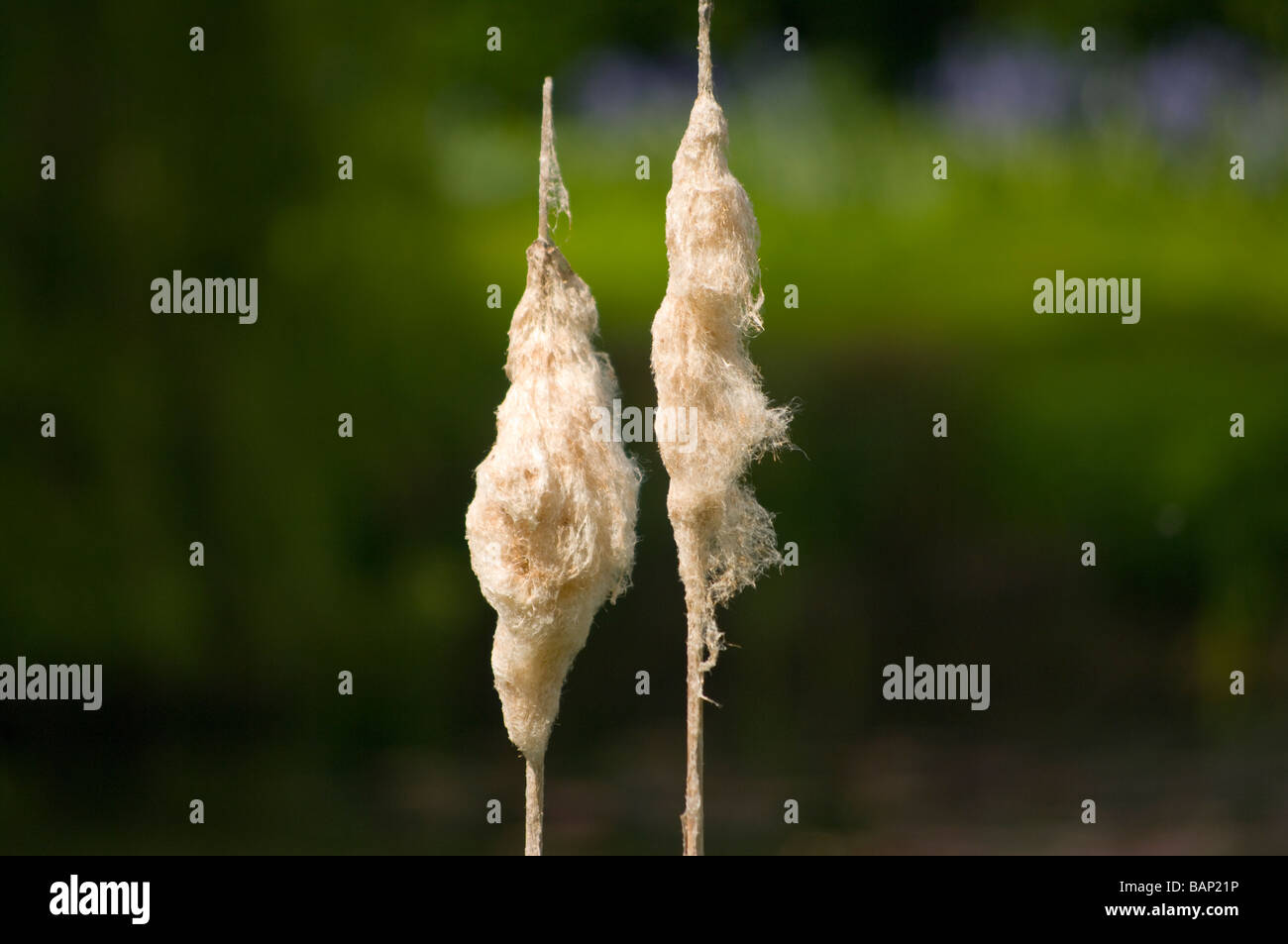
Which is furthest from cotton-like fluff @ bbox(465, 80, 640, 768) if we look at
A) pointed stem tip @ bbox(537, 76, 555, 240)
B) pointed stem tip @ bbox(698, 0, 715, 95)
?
pointed stem tip @ bbox(698, 0, 715, 95)

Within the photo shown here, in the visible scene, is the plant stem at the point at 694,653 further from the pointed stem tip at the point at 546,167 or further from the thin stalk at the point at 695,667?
the pointed stem tip at the point at 546,167

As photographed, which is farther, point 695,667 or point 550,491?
point 695,667

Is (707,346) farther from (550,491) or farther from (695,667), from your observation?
(695,667)

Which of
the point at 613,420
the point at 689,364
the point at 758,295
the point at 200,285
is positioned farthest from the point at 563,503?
the point at 200,285

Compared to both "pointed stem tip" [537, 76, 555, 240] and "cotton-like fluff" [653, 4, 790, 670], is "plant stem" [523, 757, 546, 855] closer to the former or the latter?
"cotton-like fluff" [653, 4, 790, 670]

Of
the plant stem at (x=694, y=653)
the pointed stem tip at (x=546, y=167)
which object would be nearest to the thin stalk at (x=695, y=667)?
the plant stem at (x=694, y=653)

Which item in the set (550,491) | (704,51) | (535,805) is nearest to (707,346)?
(550,491)

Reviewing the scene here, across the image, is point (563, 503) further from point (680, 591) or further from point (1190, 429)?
point (1190, 429)
